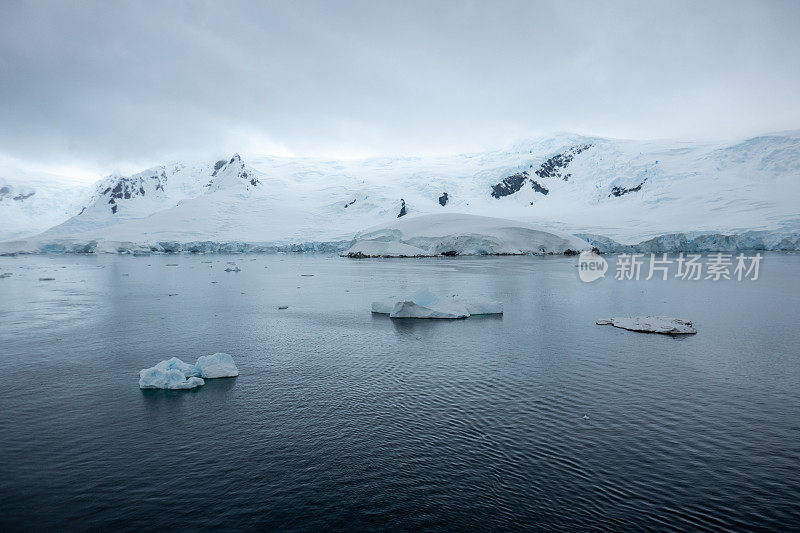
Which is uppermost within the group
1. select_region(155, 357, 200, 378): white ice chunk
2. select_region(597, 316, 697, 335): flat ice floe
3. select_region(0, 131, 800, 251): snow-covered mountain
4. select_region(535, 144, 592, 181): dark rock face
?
select_region(535, 144, 592, 181): dark rock face

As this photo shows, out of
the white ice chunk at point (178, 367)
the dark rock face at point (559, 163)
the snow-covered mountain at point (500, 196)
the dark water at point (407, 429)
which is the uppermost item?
the dark rock face at point (559, 163)

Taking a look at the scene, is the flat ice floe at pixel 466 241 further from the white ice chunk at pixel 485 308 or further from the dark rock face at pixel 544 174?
the dark rock face at pixel 544 174

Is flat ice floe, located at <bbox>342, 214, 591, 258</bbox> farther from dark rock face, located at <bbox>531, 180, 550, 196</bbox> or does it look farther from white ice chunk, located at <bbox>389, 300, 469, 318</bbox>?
dark rock face, located at <bbox>531, 180, 550, 196</bbox>

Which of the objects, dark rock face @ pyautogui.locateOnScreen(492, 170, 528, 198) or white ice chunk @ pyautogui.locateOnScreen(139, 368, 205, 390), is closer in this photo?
white ice chunk @ pyautogui.locateOnScreen(139, 368, 205, 390)

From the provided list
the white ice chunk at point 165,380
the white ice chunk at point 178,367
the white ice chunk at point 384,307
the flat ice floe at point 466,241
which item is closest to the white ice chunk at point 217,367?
the white ice chunk at point 178,367

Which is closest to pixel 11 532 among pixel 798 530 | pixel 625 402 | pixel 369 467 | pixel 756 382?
pixel 369 467

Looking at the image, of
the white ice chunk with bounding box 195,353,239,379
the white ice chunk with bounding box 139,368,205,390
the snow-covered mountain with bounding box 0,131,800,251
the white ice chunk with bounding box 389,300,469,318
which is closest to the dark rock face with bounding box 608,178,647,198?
the snow-covered mountain with bounding box 0,131,800,251

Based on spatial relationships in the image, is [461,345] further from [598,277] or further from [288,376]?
[598,277]
